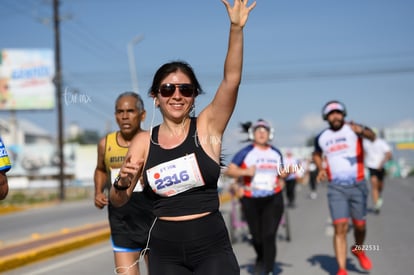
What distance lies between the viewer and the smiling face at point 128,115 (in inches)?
Answer: 219

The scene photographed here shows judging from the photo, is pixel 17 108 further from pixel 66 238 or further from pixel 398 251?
pixel 398 251

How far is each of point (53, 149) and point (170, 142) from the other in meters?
44.3

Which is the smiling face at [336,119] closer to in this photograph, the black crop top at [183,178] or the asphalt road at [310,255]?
the asphalt road at [310,255]

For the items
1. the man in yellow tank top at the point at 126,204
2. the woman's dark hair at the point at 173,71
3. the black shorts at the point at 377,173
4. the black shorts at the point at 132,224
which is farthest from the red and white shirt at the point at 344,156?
the black shorts at the point at 377,173

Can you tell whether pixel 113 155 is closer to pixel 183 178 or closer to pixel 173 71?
pixel 173 71

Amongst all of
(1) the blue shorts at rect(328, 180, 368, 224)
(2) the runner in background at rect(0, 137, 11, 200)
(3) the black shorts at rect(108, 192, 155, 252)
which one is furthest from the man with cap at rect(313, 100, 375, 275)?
(2) the runner in background at rect(0, 137, 11, 200)

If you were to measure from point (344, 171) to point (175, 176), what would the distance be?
4.23 meters

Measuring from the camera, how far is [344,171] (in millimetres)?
7117

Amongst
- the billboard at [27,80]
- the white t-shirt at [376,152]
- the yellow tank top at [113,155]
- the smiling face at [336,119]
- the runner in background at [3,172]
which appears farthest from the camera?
the billboard at [27,80]

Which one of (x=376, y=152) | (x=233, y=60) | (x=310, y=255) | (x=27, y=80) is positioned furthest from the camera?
(x=27, y=80)

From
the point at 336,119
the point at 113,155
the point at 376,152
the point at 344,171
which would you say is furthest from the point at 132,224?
the point at 376,152

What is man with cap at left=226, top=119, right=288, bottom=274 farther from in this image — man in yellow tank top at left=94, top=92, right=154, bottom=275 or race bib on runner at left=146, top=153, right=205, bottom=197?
race bib on runner at left=146, top=153, right=205, bottom=197

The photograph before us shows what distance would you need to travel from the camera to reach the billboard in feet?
137

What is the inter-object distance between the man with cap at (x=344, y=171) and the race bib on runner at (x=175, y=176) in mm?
4099
